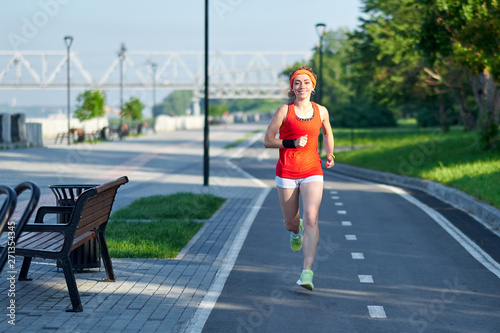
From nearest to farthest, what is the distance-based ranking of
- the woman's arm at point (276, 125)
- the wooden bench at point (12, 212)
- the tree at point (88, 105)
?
the wooden bench at point (12, 212) < the woman's arm at point (276, 125) < the tree at point (88, 105)

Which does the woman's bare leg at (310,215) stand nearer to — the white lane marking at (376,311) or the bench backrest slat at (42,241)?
the white lane marking at (376,311)

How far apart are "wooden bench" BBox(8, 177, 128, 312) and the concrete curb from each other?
22.9ft

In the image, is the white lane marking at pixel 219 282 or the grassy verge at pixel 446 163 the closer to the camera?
the white lane marking at pixel 219 282

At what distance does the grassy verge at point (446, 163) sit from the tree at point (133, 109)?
39.2 m

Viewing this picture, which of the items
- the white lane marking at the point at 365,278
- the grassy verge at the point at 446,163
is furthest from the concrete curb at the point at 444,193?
the white lane marking at the point at 365,278

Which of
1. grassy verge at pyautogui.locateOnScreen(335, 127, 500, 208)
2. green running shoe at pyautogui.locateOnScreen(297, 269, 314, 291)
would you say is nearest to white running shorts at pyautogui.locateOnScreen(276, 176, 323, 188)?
green running shoe at pyautogui.locateOnScreen(297, 269, 314, 291)

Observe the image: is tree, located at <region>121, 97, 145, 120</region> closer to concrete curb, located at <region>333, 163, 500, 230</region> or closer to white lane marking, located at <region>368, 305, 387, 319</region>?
concrete curb, located at <region>333, 163, 500, 230</region>

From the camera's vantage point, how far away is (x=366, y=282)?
24.9 ft

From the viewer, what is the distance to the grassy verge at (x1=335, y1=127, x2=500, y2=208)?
16.4 meters

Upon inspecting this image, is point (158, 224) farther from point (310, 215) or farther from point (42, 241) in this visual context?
point (42, 241)

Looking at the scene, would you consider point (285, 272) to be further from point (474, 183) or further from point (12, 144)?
point (12, 144)

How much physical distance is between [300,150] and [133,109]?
63.0 metres

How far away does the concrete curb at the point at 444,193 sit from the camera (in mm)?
12539

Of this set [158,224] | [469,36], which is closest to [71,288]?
[158,224]
